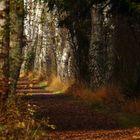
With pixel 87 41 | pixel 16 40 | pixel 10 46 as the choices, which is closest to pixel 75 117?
pixel 16 40

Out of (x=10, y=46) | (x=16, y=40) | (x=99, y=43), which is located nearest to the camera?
(x=10, y=46)

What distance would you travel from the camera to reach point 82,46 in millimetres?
30984

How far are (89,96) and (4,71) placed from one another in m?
12.9

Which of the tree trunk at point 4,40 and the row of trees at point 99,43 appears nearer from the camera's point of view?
the tree trunk at point 4,40

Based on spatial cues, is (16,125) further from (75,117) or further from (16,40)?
(75,117)

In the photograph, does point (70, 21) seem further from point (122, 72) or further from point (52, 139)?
point (52, 139)

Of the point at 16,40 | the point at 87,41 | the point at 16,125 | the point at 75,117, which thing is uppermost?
the point at 16,40

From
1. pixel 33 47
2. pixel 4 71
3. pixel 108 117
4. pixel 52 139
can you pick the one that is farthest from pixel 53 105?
pixel 33 47

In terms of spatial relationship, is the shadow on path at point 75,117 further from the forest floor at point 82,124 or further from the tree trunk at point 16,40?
the tree trunk at point 16,40

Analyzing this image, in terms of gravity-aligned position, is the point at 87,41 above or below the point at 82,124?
above

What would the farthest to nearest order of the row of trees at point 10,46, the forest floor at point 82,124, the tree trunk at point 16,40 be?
the tree trunk at point 16,40, the forest floor at point 82,124, the row of trees at point 10,46

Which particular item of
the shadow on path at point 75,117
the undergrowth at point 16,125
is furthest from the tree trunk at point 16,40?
the undergrowth at point 16,125

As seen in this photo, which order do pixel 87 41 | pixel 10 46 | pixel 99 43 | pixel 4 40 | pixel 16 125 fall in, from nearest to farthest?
pixel 16 125 < pixel 4 40 < pixel 10 46 < pixel 99 43 < pixel 87 41

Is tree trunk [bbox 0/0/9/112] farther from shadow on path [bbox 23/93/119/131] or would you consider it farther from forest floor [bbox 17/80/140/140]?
shadow on path [bbox 23/93/119/131]
